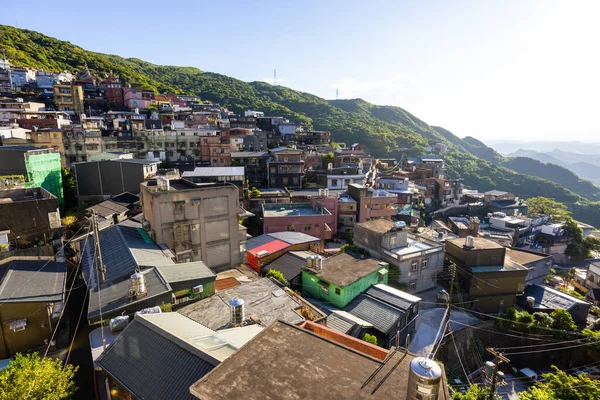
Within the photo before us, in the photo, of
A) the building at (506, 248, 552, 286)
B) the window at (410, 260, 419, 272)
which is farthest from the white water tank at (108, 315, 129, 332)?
the building at (506, 248, 552, 286)

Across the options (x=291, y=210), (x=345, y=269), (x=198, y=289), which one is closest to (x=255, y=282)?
(x=198, y=289)

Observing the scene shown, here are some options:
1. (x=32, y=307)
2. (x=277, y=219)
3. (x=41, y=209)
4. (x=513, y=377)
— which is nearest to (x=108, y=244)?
(x=32, y=307)

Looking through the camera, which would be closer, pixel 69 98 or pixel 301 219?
pixel 301 219

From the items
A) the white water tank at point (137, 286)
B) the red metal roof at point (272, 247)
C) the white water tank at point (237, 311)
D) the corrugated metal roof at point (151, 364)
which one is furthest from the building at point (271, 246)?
the corrugated metal roof at point (151, 364)

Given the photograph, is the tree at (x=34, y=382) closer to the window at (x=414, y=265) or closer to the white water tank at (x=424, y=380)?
the white water tank at (x=424, y=380)

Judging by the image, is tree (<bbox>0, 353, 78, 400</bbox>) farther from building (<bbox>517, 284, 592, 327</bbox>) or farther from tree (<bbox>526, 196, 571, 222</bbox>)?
tree (<bbox>526, 196, 571, 222</bbox>)

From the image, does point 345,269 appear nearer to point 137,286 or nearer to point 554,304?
point 137,286

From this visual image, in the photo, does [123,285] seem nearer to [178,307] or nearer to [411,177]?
[178,307]
